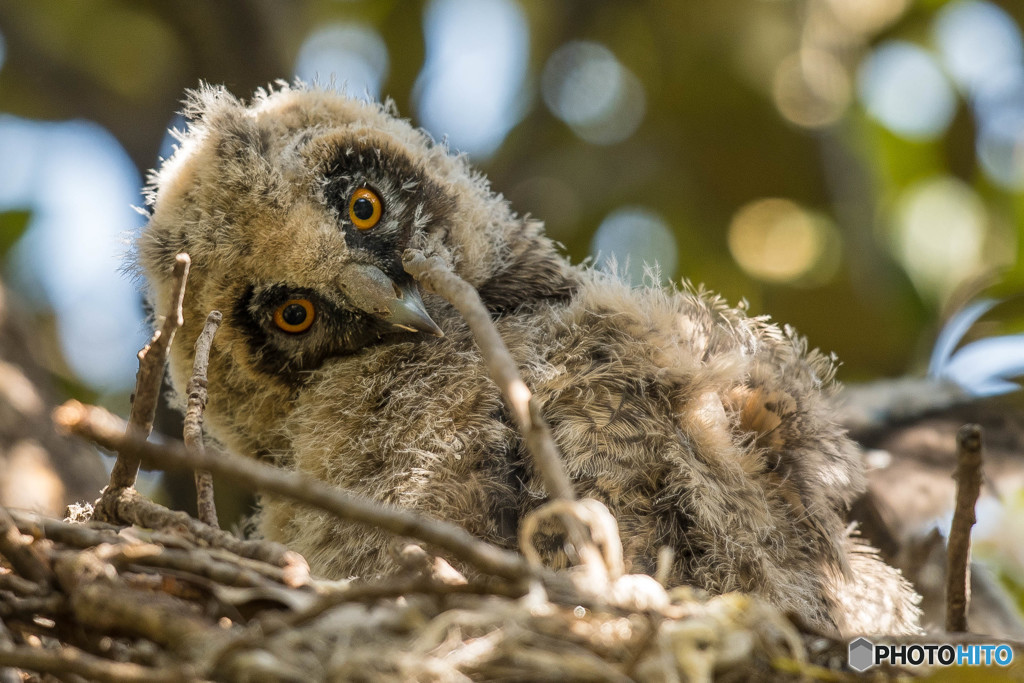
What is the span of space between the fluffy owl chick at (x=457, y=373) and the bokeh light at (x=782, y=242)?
9.51ft

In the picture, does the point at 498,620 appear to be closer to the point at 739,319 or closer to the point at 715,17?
the point at 739,319

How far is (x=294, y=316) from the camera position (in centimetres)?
311

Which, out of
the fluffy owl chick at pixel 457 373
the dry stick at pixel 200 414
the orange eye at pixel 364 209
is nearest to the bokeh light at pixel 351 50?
the fluffy owl chick at pixel 457 373

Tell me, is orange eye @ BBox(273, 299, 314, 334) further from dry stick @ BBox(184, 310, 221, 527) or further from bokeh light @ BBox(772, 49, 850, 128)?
bokeh light @ BBox(772, 49, 850, 128)

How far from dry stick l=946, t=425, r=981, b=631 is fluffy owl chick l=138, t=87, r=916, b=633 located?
0.51 meters

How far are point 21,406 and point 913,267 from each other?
15.0 feet

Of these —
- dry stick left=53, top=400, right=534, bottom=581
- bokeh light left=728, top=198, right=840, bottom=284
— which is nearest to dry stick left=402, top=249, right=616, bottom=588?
dry stick left=53, top=400, right=534, bottom=581

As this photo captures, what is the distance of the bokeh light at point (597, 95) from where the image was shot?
6441 mm

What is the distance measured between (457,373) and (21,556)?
1328 millimetres

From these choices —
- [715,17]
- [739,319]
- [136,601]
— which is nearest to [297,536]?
[136,601]

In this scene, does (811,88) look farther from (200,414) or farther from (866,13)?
(200,414)

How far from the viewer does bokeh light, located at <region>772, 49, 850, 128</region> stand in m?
5.90

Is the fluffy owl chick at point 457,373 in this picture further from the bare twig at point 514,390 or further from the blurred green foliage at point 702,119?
the blurred green foliage at point 702,119

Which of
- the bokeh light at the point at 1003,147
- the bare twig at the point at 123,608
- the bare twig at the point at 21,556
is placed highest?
the bokeh light at the point at 1003,147
